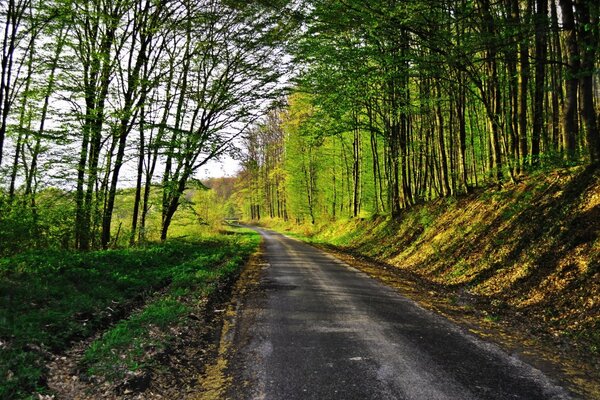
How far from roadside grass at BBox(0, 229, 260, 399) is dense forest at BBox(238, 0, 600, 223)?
820 centimetres

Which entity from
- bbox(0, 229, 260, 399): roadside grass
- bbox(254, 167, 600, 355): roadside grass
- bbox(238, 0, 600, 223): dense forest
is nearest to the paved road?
bbox(0, 229, 260, 399): roadside grass


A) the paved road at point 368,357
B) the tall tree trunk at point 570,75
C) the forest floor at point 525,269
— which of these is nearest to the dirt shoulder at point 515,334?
the forest floor at point 525,269

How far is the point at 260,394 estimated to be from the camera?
435cm

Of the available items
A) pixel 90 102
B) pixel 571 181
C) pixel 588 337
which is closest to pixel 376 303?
pixel 588 337

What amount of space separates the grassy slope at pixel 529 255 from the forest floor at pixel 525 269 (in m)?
0.02

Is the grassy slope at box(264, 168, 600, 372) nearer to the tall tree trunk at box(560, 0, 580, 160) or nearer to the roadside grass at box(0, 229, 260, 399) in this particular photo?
the tall tree trunk at box(560, 0, 580, 160)

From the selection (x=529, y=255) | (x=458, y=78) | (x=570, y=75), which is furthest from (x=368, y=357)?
(x=458, y=78)

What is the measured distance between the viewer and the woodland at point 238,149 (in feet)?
22.2

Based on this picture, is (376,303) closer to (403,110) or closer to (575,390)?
(575,390)

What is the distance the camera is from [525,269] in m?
8.85

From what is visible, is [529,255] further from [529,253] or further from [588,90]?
[588,90]

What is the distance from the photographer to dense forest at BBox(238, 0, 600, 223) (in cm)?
927

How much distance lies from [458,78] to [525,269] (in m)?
8.39

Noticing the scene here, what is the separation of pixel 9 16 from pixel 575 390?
15.9 metres
